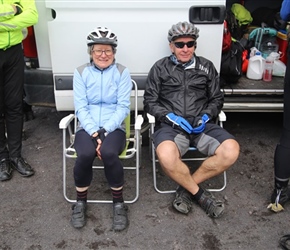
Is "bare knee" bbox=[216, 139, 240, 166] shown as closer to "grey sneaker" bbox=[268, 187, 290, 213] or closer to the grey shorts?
the grey shorts

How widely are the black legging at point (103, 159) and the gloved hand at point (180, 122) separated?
477 millimetres

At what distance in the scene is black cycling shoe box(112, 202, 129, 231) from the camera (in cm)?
307

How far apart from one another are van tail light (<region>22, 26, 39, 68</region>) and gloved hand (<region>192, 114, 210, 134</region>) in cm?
157

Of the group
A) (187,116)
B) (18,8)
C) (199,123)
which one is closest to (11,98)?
(18,8)

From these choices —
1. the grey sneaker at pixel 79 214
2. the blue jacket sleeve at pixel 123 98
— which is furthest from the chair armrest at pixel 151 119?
the grey sneaker at pixel 79 214

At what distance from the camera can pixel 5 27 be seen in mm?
3123

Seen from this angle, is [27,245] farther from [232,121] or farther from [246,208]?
[232,121]

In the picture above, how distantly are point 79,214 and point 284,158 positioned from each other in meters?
1.65

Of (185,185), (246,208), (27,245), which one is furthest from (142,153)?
(27,245)

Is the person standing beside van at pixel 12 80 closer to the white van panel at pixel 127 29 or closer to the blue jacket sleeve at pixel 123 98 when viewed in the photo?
the white van panel at pixel 127 29

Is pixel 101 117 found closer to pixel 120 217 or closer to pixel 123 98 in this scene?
pixel 123 98

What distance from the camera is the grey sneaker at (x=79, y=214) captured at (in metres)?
3.09

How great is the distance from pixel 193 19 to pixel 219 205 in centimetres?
158

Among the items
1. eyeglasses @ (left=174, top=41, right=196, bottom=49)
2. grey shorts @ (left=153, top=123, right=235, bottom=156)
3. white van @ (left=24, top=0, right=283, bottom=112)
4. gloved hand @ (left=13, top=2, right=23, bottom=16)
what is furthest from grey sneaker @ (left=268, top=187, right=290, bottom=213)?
gloved hand @ (left=13, top=2, right=23, bottom=16)
